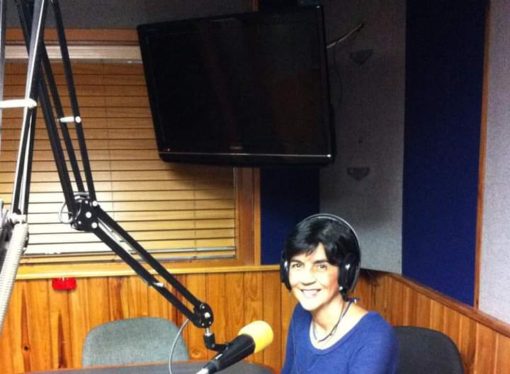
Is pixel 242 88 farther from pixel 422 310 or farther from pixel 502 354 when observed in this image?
pixel 502 354

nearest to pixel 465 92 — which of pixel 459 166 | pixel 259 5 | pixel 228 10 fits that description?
pixel 459 166

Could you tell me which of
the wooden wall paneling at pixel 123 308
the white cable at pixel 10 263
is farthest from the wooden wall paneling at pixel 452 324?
the white cable at pixel 10 263

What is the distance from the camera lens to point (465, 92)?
1.87m

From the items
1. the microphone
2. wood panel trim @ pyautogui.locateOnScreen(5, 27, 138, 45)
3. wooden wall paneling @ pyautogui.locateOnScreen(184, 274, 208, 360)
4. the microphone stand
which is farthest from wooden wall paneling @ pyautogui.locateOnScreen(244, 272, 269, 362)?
the microphone

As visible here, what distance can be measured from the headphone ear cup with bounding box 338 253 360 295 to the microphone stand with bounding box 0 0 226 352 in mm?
411

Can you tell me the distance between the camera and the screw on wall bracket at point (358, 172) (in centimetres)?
242

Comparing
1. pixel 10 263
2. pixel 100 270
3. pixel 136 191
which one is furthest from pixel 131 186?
pixel 10 263

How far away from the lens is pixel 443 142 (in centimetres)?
203

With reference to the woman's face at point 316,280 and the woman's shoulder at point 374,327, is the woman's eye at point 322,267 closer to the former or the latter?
the woman's face at point 316,280

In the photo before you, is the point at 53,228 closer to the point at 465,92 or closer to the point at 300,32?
the point at 300,32

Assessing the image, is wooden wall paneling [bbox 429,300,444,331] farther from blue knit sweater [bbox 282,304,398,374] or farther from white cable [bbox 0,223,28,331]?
white cable [bbox 0,223,28,331]

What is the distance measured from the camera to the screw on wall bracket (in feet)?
7.94

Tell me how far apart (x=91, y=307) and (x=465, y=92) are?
2.15 meters

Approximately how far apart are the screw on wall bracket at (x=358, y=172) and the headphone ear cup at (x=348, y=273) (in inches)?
44.9
